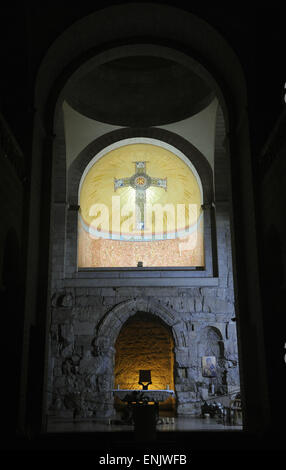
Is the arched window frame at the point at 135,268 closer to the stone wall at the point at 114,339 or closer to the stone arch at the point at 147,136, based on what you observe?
the stone arch at the point at 147,136

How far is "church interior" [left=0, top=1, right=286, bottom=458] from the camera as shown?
9266 millimetres

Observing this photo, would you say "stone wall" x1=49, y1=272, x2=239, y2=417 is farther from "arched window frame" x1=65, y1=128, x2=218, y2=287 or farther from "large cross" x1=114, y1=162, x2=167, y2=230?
"large cross" x1=114, y1=162, x2=167, y2=230

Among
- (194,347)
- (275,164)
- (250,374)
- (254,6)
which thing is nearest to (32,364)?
(250,374)

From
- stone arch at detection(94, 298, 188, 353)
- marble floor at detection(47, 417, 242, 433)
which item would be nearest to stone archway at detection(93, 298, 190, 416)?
stone arch at detection(94, 298, 188, 353)

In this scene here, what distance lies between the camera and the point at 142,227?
19.5 metres

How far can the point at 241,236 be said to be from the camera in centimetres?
1078

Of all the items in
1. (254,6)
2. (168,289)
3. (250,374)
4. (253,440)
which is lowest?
(253,440)

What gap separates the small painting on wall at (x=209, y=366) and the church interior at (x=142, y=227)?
0.06 metres

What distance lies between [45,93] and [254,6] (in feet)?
16.7

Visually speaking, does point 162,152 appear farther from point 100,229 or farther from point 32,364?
point 32,364

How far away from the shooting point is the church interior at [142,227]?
927cm

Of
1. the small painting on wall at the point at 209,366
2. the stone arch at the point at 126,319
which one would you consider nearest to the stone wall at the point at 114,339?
the stone arch at the point at 126,319

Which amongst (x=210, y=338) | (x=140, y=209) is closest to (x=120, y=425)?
(x=210, y=338)

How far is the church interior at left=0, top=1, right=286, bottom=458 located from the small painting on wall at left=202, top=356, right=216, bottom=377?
0.06 m
